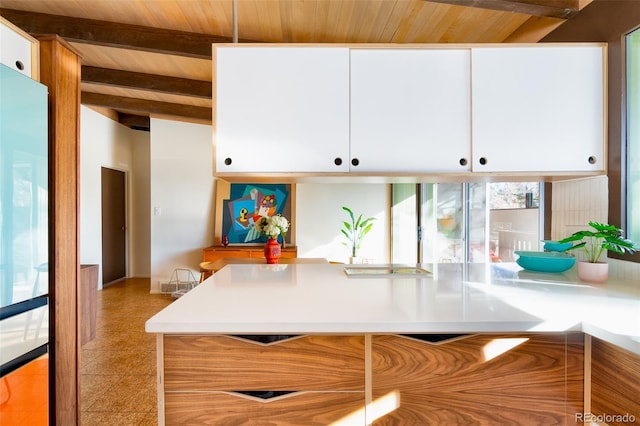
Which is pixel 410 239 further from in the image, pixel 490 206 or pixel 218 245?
pixel 218 245

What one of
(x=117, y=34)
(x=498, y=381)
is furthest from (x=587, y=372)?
(x=117, y=34)

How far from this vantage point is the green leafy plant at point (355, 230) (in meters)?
5.17

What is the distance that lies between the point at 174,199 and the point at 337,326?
511 cm

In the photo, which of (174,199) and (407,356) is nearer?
(407,356)

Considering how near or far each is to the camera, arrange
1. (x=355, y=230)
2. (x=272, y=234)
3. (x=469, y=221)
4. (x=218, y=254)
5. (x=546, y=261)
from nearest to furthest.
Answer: (x=546, y=261)
(x=272, y=234)
(x=469, y=221)
(x=218, y=254)
(x=355, y=230)

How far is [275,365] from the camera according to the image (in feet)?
3.35

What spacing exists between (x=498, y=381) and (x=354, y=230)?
419 cm

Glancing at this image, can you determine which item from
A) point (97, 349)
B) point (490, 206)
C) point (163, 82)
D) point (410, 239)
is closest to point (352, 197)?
point (410, 239)

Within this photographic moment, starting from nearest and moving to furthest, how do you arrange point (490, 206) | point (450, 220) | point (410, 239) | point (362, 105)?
1. point (362, 105)
2. point (490, 206)
3. point (450, 220)
4. point (410, 239)

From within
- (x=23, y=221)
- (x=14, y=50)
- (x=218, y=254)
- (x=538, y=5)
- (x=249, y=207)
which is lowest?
(x=218, y=254)

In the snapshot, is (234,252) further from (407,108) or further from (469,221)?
(407,108)

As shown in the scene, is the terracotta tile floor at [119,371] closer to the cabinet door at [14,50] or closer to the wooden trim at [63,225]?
the wooden trim at [63,225]

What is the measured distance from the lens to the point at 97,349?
10.2 ft

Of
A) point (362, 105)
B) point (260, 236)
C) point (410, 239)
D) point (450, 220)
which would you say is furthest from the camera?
point (260, 236)
